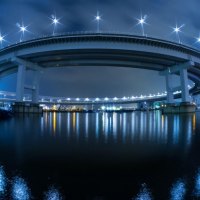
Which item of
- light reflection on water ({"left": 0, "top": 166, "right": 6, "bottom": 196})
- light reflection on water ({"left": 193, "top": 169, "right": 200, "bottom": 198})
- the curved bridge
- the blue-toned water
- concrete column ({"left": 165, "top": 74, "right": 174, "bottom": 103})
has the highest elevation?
the curved bridge

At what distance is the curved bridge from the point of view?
45.9 m

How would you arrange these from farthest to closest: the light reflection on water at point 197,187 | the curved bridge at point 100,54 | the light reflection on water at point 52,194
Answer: the curved bridge at point 100,54 < the light reflection on water at point 197,187 < the light reflection on water at point 52,194

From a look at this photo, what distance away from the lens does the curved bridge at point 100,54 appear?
151 feet

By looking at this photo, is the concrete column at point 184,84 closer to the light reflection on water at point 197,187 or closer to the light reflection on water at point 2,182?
the light reflection on water at point 197,187

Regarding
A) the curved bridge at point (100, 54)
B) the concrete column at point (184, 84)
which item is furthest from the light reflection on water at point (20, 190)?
the concrete column at point (184, 84)

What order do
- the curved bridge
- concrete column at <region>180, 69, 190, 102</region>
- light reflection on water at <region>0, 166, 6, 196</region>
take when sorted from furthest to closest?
concrete column at <region>180, 69, 190, 102</region> < the curved bridge < light reflection on water at <region>0, 166, 6, 196</region>

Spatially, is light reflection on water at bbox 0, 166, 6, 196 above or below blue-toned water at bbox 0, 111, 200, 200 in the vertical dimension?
above

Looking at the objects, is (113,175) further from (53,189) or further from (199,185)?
(199,185)

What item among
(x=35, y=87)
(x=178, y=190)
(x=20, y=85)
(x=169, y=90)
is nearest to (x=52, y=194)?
(x=178, y=190)

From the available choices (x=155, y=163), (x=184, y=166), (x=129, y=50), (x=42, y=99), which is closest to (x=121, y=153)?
(x=155, y=163)

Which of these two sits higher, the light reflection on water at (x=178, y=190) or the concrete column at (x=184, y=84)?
the concrete column at (x=184, y=84)

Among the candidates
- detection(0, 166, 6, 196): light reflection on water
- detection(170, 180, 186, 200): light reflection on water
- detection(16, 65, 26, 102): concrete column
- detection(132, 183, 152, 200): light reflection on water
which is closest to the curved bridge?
detection(16, 65, 26, 102): concrete column

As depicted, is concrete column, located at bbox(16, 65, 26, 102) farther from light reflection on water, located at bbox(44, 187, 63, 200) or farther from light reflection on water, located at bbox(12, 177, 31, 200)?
light reflection on water, located at bbox(44, 187, 63, 200)

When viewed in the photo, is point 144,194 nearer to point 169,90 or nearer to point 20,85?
point 20,85
